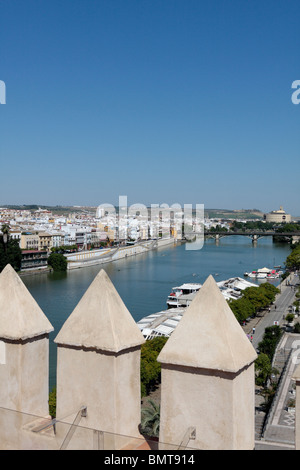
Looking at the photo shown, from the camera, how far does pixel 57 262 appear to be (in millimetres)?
31094

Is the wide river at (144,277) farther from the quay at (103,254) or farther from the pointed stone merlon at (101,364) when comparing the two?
the pointed stone merlon at (101,364)

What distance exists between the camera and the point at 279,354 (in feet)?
39.7

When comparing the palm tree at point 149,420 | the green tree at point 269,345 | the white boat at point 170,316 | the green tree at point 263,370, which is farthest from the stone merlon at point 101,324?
the green tree at point 269,345

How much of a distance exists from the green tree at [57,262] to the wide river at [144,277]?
0.68 metres

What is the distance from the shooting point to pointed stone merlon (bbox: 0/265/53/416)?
87.4 inches

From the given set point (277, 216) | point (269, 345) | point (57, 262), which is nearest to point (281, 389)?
point (269, 345)

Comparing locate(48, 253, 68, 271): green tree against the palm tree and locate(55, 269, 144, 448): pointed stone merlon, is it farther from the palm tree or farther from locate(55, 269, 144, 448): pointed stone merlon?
locate(55, 269, 144, 448): pointed stone merlon

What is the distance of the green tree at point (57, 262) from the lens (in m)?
31.0

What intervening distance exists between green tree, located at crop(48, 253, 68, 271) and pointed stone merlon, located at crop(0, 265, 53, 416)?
28992 mm

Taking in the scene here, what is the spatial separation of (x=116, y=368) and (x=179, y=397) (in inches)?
10.5

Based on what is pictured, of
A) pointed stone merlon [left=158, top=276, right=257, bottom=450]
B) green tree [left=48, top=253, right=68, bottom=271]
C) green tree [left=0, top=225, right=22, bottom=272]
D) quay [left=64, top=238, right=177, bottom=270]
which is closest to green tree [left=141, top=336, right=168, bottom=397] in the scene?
pointed stone merlon [left=158, top=276, right=257, bottom=450]
